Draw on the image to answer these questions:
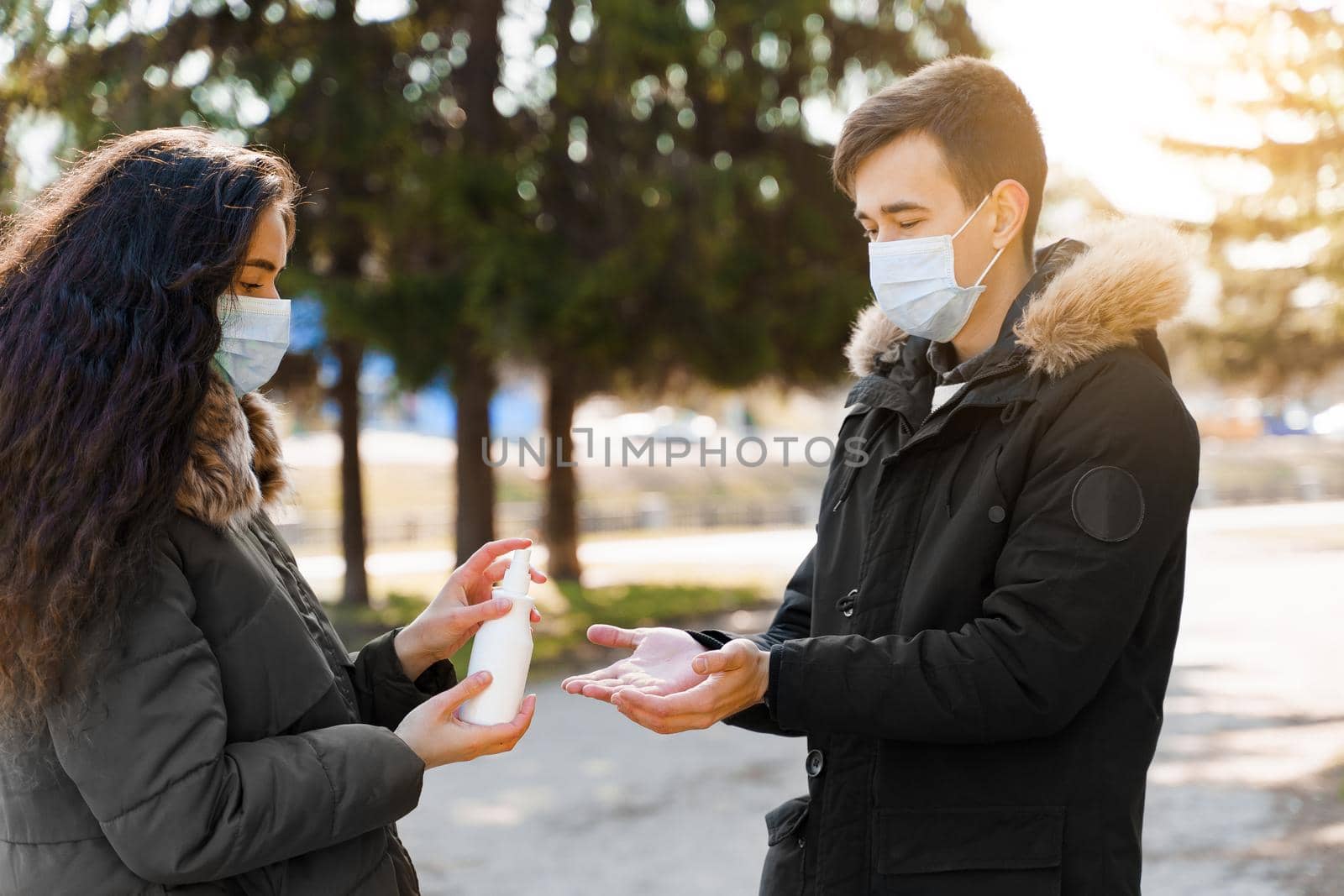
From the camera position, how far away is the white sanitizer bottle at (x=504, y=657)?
1.91 m

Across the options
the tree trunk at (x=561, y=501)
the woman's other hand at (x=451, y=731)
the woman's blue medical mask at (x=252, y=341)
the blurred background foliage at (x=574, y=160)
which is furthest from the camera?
the tree trunk at (x=561, y=501)

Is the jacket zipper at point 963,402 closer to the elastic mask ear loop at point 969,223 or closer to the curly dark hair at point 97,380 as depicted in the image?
the elastic mask ear loop at point 969,223

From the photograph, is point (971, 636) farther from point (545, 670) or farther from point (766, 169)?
point (766, 169)

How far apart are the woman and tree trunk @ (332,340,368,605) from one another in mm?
11860

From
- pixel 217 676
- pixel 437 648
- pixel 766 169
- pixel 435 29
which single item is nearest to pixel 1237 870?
pixel 437 648

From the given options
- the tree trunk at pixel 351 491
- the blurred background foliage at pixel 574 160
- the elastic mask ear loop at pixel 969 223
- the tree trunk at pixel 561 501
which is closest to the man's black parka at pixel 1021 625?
the elastic mask ear loop at pixel 969 223

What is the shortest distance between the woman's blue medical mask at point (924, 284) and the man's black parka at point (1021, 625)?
0.20 metres

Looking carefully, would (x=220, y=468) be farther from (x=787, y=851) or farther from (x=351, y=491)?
(x=351, y=491)

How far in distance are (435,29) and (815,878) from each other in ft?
36.9

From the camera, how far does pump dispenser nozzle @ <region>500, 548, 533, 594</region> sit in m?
1.99

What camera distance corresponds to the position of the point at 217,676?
5.41ft

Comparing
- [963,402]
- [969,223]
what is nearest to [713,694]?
[963,402]

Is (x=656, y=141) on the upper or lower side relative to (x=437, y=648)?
upper

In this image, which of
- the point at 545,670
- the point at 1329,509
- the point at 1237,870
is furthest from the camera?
the point at 1329,509
